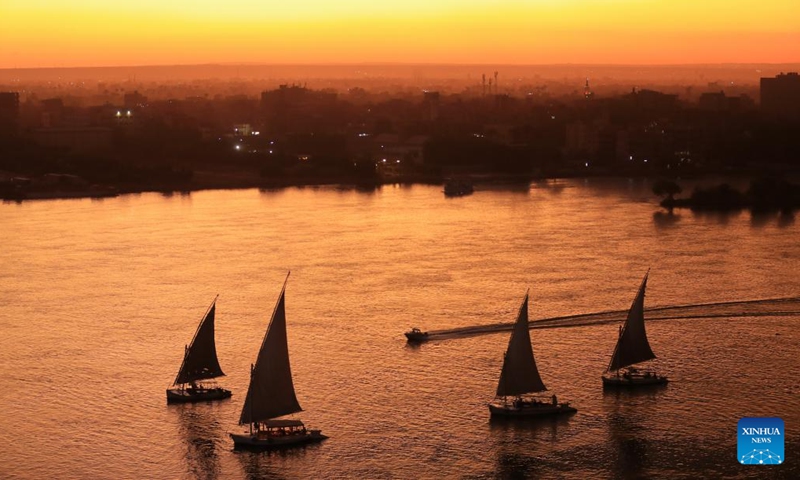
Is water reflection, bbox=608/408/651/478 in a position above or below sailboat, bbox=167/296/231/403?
below

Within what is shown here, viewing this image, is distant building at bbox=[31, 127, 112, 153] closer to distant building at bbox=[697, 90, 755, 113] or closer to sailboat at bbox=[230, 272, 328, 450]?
distant building at bbox=[697, 90, 755, 113]

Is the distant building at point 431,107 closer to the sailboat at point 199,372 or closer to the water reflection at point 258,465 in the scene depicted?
the sailboat at point 199,372

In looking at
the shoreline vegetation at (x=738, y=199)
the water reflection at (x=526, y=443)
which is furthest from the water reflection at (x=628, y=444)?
the shoreline vegetation at (x=738, y=199)

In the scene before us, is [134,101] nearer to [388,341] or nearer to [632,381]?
[388,341]

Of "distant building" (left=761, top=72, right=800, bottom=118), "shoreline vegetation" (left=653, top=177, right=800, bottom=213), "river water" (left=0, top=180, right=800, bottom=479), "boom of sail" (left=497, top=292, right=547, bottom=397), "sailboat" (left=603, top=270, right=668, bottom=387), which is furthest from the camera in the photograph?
"distant building" (left=761, top=72, right=800, bottom=118)

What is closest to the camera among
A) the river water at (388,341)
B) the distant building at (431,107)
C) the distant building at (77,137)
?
the river water at (388,341)

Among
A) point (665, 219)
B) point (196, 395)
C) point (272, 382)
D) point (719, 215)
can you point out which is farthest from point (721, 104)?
point (272, 382)

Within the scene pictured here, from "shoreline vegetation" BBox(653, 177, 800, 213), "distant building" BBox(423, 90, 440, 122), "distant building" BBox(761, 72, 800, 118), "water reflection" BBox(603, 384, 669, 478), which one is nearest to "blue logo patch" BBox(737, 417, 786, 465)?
"water reflection" BBox(603, 384, 669, 478)
